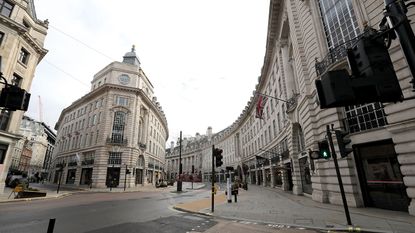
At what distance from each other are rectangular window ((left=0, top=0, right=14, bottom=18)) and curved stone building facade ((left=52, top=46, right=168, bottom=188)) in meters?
20.5

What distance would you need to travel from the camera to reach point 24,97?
570 centimetres

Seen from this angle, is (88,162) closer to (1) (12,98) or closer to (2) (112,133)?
(2) (112,133)

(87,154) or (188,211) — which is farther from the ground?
(87,154)

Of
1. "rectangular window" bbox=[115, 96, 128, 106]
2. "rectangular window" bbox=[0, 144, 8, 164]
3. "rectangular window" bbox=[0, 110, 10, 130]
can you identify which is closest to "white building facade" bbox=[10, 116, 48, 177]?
"rectangular window" bbox=[115, 96, 128, 106]

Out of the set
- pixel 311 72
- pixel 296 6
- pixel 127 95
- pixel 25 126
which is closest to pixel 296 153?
pixel 311 72

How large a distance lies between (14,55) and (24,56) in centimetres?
268

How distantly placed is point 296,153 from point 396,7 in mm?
21138

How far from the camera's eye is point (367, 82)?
7.79 ft

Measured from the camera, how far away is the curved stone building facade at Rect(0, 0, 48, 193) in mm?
22359

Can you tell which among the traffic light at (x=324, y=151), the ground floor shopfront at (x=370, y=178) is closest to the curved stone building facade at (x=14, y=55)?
the traffic light at (x=324, y=151)

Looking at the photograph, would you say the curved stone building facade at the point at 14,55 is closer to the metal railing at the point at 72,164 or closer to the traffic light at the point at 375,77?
the metal railing at the point at 72,164

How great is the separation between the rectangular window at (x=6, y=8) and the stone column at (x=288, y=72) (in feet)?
98.9

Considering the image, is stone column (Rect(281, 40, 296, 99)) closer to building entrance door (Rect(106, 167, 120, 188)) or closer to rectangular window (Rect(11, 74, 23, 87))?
rectangular window (Rect(11, 74, 23, 87))

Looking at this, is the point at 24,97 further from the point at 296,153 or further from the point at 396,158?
the point at 296,153
